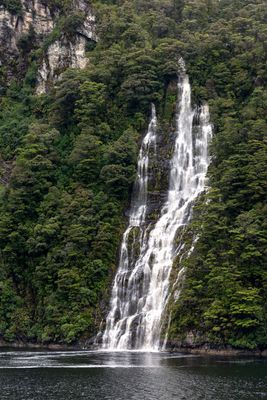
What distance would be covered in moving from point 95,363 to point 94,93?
42.3 meters

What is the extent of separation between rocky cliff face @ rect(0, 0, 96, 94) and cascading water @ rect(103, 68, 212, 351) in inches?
741

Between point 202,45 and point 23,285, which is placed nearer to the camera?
point 23,285

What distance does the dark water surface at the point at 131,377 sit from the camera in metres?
34.0

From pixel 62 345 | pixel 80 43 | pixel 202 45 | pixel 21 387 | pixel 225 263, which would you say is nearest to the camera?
pixel 21 387

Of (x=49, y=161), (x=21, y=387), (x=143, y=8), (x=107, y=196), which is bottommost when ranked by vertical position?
(x=21, y=387)

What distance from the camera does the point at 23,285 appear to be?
65688mm

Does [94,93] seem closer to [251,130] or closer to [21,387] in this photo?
[251,130]

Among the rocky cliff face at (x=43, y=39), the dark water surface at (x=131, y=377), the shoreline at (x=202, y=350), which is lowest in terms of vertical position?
the dark water surface at (x=131, y=377)

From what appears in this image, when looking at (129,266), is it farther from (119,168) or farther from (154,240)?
(119,168)

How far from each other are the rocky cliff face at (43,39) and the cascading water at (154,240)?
18.8 metres

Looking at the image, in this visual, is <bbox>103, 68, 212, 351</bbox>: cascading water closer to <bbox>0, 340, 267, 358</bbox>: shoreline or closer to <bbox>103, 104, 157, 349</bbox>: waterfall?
<bbox>103, 104, 157, 349</bbox>: waterfall

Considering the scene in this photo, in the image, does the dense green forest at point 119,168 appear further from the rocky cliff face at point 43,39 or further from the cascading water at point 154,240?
the cascading water at point 154,240

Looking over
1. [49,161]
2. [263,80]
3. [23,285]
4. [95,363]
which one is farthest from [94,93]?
[95,363]

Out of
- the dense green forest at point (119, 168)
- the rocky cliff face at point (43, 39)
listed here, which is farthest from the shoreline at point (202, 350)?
the rocky cliff face at point (43, 39)
